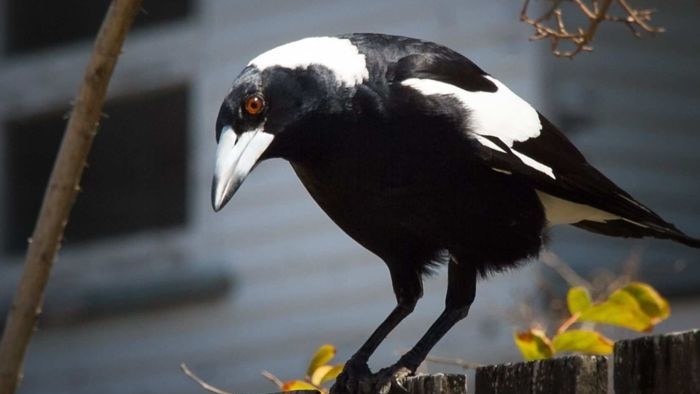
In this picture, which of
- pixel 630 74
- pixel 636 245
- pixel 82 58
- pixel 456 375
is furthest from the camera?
pixel 82 58

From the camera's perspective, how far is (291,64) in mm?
3662

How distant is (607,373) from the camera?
2.48 m

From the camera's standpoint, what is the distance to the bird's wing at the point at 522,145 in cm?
368

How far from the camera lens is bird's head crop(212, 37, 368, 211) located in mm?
3480

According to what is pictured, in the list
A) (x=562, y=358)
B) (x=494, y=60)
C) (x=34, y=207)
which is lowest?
(x=34, y=207)

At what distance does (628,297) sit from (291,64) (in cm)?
99

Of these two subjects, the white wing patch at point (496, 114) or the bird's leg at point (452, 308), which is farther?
the white wing patch at point (496, 114)

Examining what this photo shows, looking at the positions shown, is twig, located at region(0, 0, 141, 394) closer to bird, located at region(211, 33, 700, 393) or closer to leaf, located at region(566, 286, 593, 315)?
bird, located at region(211, 33, 700, 393)

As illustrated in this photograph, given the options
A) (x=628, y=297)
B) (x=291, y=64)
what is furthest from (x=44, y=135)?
(x=628, y=297)

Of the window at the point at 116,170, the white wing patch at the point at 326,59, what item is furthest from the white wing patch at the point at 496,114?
the window at the point at 116,170

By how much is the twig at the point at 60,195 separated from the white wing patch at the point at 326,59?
1.49 ft

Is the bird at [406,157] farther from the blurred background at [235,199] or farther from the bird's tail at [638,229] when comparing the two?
the blurred background at [235,199]

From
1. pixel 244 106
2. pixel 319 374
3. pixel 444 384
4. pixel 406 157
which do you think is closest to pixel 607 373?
pixel 444 384

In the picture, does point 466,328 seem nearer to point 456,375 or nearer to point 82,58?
point 82,58
